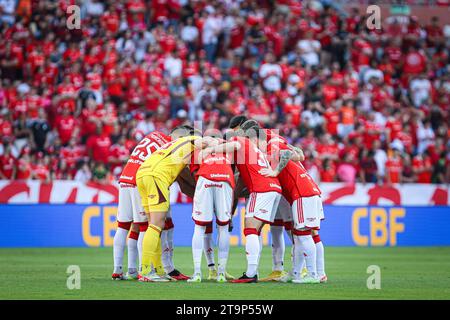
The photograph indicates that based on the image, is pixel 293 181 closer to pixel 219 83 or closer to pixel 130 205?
pixel 130 205

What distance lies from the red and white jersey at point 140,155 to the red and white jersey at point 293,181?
1898mm

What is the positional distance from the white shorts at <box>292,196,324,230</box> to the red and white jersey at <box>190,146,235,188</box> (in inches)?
42.5

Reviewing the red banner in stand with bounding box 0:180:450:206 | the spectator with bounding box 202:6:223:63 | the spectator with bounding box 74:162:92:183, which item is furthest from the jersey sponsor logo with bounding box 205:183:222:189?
the spectator with bounding box 202:6:223:63

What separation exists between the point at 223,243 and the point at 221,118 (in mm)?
14402

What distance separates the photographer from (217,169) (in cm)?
1546

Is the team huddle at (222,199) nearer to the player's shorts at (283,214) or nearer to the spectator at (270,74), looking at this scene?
the player's shorts at (283,214)

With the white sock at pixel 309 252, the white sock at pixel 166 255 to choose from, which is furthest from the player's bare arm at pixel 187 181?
the white sock at pixel 309 252

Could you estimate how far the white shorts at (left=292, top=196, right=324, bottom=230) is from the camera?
15.4 metres

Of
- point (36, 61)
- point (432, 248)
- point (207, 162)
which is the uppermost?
point (36, 61)

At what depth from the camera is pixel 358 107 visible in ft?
106

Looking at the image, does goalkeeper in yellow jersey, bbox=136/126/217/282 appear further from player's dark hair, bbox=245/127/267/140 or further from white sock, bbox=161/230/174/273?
player's dark hair, bbox=245/127/267/140
